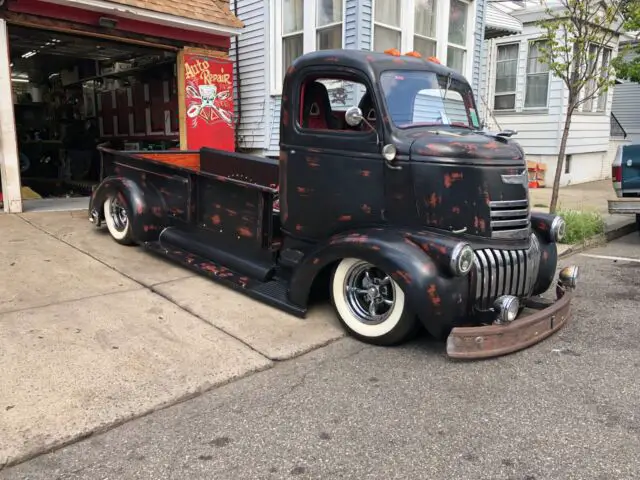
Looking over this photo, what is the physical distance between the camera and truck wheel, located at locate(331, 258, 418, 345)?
3.79 m

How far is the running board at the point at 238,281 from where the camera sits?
176 inches

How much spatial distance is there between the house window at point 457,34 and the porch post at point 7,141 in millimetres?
8385

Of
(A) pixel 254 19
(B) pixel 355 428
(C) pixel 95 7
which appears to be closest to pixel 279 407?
(B) pixel 355 428

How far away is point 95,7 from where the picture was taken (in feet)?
25.4

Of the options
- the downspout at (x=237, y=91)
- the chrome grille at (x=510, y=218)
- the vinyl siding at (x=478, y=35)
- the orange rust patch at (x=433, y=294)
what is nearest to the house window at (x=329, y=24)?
the downspout at (x=237, y=91)

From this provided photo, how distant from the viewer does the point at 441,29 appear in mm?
11078

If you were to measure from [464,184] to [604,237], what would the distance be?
5.57 metres

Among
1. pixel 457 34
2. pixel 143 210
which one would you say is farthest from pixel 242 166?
pixel 457 34

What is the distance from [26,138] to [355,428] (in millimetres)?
14558

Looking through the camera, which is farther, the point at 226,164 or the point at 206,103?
the point at 206,103

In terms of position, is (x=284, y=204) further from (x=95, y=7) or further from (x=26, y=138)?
(x=26, y=138)

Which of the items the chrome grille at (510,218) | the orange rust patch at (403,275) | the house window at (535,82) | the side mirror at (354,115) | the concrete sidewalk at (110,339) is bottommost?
the concrete sidewalk at (110,339)

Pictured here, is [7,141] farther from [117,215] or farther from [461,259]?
[461,259]

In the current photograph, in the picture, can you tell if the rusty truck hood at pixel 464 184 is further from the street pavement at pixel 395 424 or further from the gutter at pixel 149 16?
the gutter at pixel 149 16
